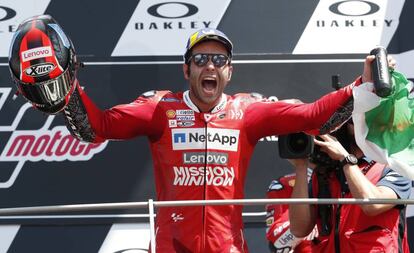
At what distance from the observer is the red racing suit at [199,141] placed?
12.5 feet

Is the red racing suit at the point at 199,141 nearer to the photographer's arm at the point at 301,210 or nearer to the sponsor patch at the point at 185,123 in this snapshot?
the sponsor patch at the point at 185,123

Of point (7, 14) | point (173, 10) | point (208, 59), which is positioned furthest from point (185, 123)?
point (7, 14)

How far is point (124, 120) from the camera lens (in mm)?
3852

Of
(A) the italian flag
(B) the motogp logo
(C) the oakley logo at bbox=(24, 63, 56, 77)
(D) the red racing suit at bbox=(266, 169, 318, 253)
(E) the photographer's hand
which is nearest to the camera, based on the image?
(C) the oakley logo at bbox=(24, 63, 56, 77)

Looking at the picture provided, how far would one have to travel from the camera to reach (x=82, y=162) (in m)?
4.75

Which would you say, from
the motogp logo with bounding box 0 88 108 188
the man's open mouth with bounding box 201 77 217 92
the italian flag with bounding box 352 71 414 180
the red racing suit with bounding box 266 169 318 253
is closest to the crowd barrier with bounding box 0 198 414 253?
the italian flag with bounding box 352 71 414 180

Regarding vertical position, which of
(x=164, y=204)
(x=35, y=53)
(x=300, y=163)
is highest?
(x=35, y=53)

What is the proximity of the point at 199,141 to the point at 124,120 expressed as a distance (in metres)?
0.29

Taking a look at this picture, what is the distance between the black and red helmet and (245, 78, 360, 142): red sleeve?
72 centimetres

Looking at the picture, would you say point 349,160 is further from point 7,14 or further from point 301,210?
point 7,14

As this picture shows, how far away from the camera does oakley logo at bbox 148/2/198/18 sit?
15.9 ft

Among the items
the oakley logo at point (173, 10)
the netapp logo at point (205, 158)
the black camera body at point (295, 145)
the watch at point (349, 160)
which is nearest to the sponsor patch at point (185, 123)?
the netapp logo at point (205, 158)

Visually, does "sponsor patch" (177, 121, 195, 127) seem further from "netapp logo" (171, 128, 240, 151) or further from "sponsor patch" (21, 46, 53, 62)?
"sponsor patch" (21, 46, 53, 62)

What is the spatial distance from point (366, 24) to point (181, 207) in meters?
1.53
